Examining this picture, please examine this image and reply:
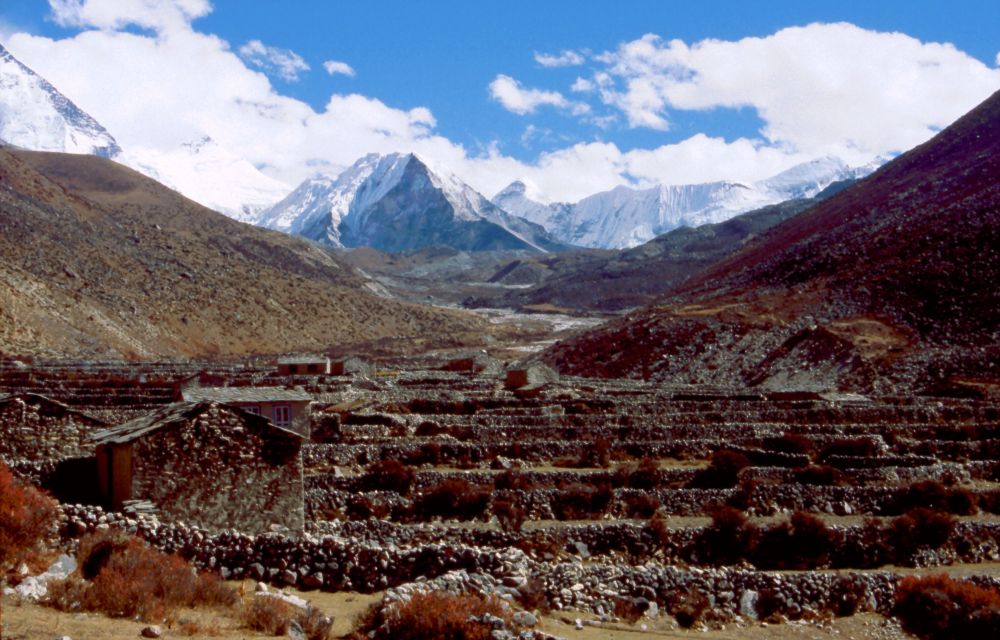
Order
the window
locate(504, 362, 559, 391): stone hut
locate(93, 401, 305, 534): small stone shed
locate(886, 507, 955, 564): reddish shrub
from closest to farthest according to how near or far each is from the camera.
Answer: locate(93, 401, 305, 534): small stone shed
locate(886, 507, 955, 564): reddish shrub
the window
locate(504, 362, 559, 391): stone hut

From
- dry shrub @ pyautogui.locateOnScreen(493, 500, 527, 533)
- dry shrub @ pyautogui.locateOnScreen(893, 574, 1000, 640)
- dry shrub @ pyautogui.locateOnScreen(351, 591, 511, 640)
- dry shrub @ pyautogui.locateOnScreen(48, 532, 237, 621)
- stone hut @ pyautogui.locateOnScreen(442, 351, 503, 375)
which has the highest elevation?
stone hut @ pyautogui.locateOnScreen(442, 351, 503, 375)

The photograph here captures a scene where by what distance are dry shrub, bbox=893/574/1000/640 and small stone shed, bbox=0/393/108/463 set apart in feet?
50.3

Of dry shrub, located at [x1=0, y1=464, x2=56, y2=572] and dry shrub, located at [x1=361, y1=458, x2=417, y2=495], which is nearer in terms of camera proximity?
dry shrub, located at [x1=0, y1=464, x2=56, y2=572]

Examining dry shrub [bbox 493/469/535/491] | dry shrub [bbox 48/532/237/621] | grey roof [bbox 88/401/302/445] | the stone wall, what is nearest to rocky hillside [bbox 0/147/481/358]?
dry shrub [bbox 493/469/535/491]

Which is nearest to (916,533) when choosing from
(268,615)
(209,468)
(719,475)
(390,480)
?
(719,475)

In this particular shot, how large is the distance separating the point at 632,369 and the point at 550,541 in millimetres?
59806

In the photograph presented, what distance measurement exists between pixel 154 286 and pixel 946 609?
4259 inches

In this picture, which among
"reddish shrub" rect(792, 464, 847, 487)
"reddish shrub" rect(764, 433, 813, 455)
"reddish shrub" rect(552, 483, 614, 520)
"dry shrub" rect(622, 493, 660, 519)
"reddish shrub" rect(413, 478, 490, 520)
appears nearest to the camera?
"reddish shrub" rect(413, 478, 490, 520)

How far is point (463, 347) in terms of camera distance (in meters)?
119

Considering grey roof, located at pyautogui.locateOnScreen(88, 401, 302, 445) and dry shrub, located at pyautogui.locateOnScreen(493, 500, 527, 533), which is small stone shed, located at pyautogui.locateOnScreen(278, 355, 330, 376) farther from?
grey roof, located at pyautogui.locateOnScreen(88, 401, 302, 445)

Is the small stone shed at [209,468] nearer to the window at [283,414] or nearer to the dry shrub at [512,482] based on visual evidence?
the dry shrub at [512,482]

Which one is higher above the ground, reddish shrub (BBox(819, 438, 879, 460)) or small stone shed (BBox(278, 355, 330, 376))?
small stone shed (BBox(278, 355, 330, 376))

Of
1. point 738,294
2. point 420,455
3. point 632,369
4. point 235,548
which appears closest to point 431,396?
point 420,455

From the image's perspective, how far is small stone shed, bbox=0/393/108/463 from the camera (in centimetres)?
1906
